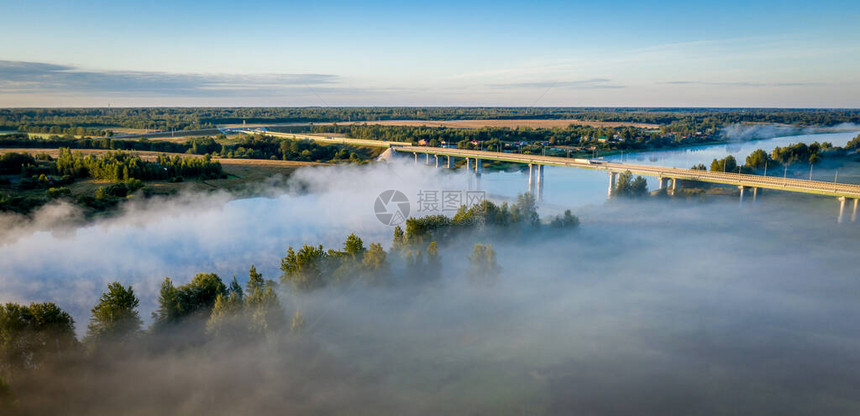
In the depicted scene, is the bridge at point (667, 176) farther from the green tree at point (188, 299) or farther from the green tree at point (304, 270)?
the green tree at point (188, 299)

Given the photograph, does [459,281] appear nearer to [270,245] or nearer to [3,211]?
[270,245]

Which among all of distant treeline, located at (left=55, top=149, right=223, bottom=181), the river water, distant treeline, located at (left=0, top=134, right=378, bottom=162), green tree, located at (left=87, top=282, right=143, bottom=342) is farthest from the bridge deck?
green tree, located at (left=87, top=282, right=143, bottom=342)

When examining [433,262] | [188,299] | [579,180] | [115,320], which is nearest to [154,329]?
[115,320]

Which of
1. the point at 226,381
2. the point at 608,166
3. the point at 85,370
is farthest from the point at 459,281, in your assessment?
the point at 608,166

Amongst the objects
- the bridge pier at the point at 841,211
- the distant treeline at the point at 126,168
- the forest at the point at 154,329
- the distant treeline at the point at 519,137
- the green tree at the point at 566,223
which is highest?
the distant treeline at the point at 519,137

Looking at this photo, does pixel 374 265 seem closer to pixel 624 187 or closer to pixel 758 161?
pixel 624 187

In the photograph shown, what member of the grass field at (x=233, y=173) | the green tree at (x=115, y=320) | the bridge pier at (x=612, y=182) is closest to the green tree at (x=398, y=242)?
the green tree at (x=115, y=320)

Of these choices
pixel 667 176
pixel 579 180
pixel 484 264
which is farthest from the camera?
pixel 579 180

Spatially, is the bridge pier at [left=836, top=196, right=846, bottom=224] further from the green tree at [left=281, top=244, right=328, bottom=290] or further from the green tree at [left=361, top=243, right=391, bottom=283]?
the green tree at [left=281, top=244, right=328, bottom=290]
